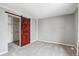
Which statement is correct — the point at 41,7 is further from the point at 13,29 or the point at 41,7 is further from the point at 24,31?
Answer: the point at 13,29

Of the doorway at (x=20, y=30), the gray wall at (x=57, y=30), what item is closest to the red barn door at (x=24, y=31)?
the doorway at (x=20, y=30)

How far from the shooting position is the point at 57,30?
5.75 metres

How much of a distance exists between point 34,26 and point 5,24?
3070mm

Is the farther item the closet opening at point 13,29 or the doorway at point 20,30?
the closet opening at point 13,29

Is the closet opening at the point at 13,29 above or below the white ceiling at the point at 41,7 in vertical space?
below

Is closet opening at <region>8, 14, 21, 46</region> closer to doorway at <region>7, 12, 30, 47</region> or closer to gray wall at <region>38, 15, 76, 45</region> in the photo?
doorway at <region>7, 12, 30, 47</region>

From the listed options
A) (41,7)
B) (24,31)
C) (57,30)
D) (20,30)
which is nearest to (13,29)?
(24,31)

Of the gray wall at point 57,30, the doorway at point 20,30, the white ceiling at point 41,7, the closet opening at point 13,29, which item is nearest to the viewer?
the white ceiling at point 41,7

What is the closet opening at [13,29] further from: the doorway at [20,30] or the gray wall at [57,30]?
the gray wall at [57,30]

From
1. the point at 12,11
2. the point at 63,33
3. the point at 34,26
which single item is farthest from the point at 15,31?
the point at 63,33

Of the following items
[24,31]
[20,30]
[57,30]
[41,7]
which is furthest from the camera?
[57,30]

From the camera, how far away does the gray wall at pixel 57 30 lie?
5259 mm

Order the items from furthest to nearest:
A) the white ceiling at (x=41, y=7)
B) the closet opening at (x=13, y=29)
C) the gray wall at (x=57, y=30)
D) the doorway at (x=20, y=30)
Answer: the closet opening at (x=13, y=29) < the gray wall at (x=57, y=30) < the doorway at (x=20, y=30) < the white ceiling at (x=41, y=7)

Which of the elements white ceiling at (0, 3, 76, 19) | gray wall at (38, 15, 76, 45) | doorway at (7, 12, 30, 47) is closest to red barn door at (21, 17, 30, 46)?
doorway at (7, 12, 30, 47)
